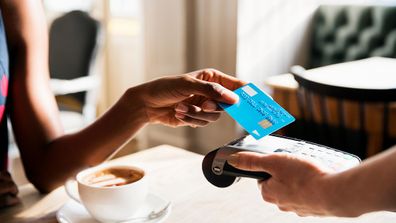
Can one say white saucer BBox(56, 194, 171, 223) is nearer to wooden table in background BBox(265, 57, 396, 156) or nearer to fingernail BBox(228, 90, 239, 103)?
fingernail BBox(228, 90, 239, 103)

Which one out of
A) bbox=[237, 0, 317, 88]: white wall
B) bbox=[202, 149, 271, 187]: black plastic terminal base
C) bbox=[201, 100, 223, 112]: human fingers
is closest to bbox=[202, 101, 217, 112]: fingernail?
bbox=[201, 100, 223, 112]: human fingers

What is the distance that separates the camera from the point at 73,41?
2.56 metres

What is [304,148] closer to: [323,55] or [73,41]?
[73,41]

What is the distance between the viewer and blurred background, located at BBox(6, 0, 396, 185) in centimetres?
249

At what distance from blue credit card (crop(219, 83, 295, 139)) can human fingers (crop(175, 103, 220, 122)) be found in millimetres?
123

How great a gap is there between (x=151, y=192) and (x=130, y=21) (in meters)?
2.71

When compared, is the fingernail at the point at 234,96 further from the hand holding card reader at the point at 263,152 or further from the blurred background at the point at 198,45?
the blurred background at the point at 198,45

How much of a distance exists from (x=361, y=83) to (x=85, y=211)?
4.31 feet

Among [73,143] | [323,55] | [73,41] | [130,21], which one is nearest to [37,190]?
[73,143]

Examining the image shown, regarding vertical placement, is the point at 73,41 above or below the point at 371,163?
below

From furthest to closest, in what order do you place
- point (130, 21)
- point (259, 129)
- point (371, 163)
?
point (130, 21), point (259, 129), point (371, 163)

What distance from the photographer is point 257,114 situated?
0.66m

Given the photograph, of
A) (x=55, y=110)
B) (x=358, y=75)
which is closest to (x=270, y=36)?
(x=358, y=75)

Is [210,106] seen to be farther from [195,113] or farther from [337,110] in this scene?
[337,110]
